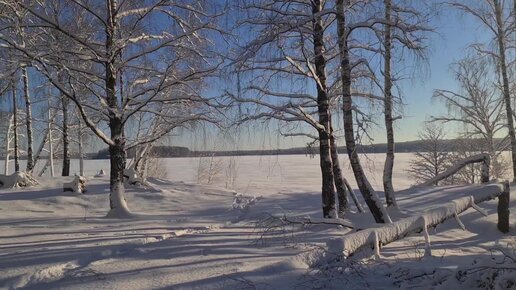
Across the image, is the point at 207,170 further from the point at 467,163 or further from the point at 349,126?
the point at 349,126

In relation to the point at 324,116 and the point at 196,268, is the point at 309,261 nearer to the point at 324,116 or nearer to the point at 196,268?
the point at 196,268

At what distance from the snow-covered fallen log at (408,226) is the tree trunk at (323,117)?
8.09 feet

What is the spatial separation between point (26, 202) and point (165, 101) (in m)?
6.11

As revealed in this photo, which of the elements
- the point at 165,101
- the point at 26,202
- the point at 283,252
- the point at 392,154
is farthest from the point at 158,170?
the point at 283,252

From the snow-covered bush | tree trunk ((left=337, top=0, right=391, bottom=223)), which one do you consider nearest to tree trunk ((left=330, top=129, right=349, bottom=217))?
tree trunk ((left=337, top=0, right=391, bottom=223))

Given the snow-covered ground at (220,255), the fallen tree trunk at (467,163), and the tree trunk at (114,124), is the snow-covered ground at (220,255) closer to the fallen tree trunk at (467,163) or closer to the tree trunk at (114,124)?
the tree trunk at (114,124)

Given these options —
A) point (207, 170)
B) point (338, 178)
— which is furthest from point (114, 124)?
point (207, 170)

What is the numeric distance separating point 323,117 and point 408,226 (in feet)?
11.6

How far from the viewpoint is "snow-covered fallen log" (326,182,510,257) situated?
4695mm

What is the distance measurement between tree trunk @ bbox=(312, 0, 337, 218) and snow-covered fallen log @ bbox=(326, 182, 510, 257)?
97.1 inches

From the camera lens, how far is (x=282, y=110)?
27.2 feet

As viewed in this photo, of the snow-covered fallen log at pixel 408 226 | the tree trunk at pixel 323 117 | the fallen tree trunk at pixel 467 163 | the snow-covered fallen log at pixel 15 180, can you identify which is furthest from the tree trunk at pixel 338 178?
the snow-covered fallen log at pixel 15 180

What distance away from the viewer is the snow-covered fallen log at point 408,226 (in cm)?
470

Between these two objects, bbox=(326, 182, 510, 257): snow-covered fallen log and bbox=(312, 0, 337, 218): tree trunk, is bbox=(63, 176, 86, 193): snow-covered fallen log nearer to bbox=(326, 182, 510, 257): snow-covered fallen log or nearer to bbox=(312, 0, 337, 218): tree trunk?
bbox=(312, 0, 337, 218): tree trunk
